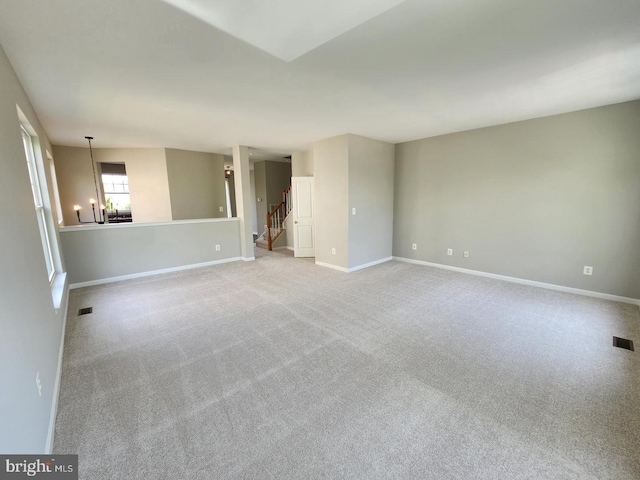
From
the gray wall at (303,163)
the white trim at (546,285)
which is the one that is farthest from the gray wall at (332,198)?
the white trim at (546,285)

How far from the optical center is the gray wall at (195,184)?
5.97 m

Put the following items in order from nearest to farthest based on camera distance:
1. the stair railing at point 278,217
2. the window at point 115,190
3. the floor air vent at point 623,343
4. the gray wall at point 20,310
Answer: the gray wall at point 20,310
the floor air vent at point 623,343
the stair railing at point 278,217
the window at point 115,190

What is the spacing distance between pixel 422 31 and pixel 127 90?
2817 mm

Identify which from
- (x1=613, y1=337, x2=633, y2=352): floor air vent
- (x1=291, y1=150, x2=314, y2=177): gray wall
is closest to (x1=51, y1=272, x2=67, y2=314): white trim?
(x1=291, y1=150, x2=314, y2=177): gray wall

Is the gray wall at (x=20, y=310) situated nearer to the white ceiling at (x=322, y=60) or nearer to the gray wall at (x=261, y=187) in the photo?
the white ceiling at (x=322, y=60)

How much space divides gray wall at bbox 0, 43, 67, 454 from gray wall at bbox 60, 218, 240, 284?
8.39 ft

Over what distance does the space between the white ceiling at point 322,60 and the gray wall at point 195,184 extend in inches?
88.3

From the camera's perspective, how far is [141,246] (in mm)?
4746

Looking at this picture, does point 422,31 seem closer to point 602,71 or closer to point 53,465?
point 602,71

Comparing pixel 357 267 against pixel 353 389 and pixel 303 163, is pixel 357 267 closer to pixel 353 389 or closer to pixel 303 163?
pixel 303 163

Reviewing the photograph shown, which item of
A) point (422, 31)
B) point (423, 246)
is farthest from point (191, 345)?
point (423, 246)

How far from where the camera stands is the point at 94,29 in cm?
169

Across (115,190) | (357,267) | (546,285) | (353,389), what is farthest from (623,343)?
(115,190)

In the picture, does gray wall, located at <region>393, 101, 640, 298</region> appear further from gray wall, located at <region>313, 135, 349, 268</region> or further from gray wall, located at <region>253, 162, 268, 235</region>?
Result: gray wall, located at <region>253, 162, 268, 235</region>
